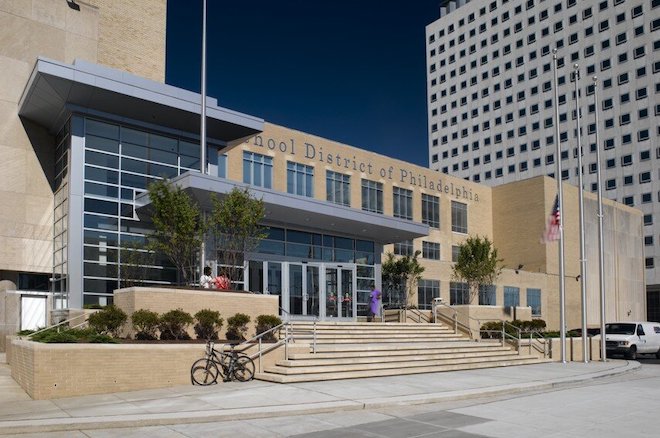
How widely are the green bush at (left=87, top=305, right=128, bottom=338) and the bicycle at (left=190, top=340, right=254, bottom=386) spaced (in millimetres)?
2715

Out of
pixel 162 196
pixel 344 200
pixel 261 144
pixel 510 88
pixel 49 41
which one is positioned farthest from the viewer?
pixel 510 88

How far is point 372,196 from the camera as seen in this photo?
4550cm

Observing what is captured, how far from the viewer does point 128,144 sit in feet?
84.6

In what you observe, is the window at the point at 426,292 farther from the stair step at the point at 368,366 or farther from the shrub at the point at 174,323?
the shrub at the point at 174,323

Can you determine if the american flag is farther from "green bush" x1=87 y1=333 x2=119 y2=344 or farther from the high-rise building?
the high-rise building

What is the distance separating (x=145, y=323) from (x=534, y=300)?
124 feet

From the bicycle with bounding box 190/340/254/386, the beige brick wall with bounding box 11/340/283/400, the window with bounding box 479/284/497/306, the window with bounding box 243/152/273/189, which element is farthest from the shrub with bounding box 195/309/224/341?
the window with bounding box 479/284/497/306

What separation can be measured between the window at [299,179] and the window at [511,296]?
1611cm

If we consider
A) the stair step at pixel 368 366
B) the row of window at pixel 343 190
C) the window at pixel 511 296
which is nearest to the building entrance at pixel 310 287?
the stair step at pixel 368 366

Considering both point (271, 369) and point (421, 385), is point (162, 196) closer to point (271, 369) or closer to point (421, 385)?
point (271, 369)

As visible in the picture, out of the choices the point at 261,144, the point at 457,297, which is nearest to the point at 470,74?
the point at 457,297

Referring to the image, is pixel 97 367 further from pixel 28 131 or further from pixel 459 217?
pixel 459 217

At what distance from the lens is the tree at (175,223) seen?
22.1 metres

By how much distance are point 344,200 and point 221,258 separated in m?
19.5
